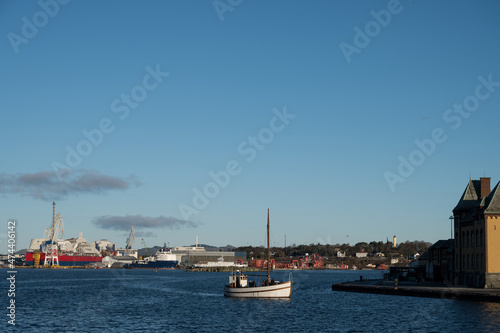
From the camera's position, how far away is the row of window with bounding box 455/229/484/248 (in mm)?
87494

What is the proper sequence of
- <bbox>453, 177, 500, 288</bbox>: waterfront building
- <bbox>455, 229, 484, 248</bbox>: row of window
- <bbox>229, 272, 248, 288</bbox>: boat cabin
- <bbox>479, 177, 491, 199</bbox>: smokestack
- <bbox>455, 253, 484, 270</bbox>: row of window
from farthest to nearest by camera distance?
<bbox>229, 272, 248, 288</bbox>: boat cabin < <bbox>479, 177, 491, 199</bbox>: smokestack < <bbox>455, 229, 484, 248</bbox>: row of window < <bbox>455, 253, 484, 270</bbox>: row of window < <bbox>453, 177, 500, 288</bbox>: waterfront building

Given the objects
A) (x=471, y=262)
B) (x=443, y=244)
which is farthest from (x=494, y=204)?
(x=443, y=244)

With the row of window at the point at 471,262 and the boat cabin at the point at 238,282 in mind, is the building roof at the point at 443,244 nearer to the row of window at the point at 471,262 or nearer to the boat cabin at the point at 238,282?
the row of window at the point at 471,262

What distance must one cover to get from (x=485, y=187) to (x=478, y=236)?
9610 mm

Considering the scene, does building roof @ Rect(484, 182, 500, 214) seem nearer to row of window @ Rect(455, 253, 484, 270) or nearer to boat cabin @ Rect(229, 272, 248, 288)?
row of window @ Rect(455, 253, 484, 270)

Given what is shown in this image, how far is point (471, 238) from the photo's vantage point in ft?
301

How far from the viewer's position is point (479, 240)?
3465 inches

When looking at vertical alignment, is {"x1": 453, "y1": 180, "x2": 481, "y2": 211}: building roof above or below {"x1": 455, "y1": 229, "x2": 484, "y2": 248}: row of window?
above

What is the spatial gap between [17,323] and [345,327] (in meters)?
34.1

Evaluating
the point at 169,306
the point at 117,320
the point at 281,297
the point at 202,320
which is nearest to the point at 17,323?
the point at 117,320

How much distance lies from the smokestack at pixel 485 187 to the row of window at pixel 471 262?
10.1m

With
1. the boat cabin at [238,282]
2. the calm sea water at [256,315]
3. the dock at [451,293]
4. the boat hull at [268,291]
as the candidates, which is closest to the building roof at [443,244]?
the dock at [451,293]

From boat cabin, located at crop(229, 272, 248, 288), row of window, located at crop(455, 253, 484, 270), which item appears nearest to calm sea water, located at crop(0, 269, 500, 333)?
boat cabin, located at crop(229, 272, 248, 288)

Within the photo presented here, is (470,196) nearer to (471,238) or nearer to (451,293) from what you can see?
(471,238)
